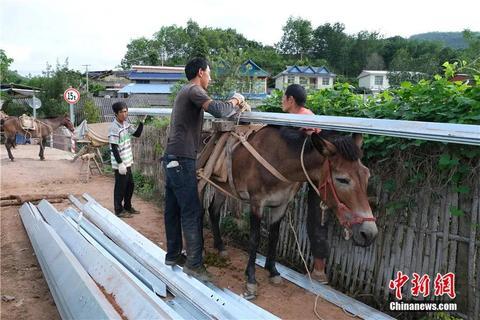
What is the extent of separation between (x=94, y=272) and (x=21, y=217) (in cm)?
362

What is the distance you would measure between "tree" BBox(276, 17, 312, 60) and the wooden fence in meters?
88.9

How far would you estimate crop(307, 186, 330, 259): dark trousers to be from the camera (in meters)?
4.14

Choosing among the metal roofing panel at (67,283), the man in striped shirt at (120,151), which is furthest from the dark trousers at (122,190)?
the metal roofing panel at (67,283)

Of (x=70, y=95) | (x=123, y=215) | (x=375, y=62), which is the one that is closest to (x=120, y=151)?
(x=123, y=215)

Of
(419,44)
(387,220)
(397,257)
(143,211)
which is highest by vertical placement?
(419,44)

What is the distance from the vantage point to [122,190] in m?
6.93

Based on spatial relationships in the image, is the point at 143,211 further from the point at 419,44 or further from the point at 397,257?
the point at 419,44

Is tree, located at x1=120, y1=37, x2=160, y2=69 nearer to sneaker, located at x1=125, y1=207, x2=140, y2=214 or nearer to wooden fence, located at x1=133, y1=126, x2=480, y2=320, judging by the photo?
sneaker, located at x1=125, y1=207, x2=140, y2=214

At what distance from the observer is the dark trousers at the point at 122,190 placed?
686cm

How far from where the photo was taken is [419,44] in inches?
3123

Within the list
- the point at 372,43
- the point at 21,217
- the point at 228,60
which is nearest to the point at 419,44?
the point at 372,43

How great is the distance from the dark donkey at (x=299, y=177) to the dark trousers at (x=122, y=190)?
9.82 feet

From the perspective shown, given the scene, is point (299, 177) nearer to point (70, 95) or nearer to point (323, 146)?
point (323, 146)

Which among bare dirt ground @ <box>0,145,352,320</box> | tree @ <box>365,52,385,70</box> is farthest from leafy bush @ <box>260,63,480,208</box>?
tree @ <box>365,52,385,70</box>
